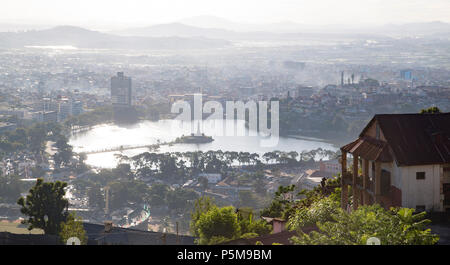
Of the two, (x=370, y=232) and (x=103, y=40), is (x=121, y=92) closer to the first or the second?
(x=370, y=232)


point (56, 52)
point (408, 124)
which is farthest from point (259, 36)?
point (408, 124)

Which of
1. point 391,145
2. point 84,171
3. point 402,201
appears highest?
point 391,145

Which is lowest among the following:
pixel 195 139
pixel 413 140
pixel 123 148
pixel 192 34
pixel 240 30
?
pixel 123 148

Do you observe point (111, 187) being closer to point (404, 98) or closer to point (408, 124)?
point (408, 124)

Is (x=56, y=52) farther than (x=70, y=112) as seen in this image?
Yes

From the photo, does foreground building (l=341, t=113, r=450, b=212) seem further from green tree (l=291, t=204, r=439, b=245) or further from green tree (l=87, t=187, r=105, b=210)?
green tree (l=87, t=187, r=105, b=210)

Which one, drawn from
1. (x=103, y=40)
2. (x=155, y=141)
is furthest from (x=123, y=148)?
(x=103, y=40)

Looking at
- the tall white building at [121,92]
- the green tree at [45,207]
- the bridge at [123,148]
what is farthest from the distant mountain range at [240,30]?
the green tree at [45,207]

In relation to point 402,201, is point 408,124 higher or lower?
higher
